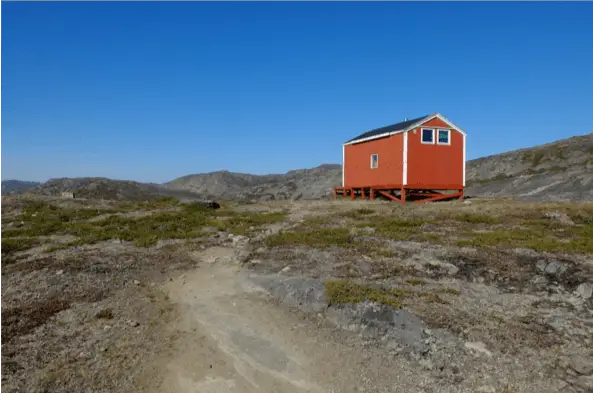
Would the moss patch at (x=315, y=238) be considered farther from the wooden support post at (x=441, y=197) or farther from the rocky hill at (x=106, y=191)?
the rocky hill at (x=106, y=191)

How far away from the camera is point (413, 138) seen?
2884 centimetres

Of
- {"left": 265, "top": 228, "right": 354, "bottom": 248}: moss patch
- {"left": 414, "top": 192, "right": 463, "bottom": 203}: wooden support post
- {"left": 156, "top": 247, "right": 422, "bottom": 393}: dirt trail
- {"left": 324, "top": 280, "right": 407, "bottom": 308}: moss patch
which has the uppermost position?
{"left": 414, "top": 192, "right": 463, "bottom": 203}: wooden support post

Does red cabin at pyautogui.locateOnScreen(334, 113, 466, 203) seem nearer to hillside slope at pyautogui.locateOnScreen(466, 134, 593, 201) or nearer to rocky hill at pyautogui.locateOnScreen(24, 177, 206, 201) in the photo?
hillside slope at pyautogui.locateOnScreen(466, 134, 593, 201)

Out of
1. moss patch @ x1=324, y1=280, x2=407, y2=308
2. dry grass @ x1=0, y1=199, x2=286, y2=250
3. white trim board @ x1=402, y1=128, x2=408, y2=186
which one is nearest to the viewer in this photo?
moss patch @ x1=324, y1=280, x2=407, y2=308

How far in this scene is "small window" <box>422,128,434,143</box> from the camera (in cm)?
2933

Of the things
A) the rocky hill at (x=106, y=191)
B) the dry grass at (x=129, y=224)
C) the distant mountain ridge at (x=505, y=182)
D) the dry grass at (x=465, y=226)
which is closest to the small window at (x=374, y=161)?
the dry grass at (x=465, y=226)

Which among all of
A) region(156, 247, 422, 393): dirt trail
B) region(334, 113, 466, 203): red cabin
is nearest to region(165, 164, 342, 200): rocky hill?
region(334, 113, 466, 203): red cabin

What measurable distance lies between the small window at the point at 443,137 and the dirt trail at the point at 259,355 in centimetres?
2276

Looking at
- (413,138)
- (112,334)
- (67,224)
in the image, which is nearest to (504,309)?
(112,334)

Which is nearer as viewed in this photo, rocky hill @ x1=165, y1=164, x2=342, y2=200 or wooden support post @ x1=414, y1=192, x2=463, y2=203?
wooden support post @ x1=414, y1=192, x2=463, y2=203

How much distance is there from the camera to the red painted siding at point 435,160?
29.0 meters

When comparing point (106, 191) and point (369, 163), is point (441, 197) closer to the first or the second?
point (369, 163)

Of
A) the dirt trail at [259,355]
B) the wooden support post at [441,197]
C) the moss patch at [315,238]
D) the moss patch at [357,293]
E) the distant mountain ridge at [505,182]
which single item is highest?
the distant mountain ridge at [505,182]

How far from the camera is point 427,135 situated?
29.5 m
